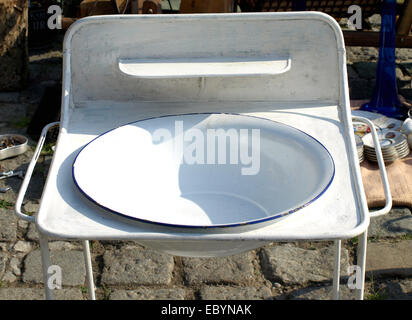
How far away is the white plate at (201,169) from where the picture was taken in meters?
1.69

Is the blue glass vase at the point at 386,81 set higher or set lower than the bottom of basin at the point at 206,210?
lower

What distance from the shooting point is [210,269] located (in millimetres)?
2863

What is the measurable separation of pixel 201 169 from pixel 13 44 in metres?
3.42

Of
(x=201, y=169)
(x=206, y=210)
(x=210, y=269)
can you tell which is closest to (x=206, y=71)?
(x=201, y=169)

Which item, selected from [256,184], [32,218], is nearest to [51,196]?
[32,218]

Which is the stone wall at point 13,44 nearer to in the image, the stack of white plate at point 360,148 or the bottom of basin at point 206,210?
the stack of white plate at point 360,148

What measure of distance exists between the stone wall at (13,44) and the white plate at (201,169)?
10.8 ft

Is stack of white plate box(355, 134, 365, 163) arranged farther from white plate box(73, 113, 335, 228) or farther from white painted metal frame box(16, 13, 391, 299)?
white plate box(73, 113, 335, 228)

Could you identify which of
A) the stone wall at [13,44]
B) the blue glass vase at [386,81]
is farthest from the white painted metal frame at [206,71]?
the stone wall at [13,44]

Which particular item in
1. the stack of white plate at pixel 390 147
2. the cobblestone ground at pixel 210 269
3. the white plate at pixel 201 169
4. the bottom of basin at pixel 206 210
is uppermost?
the white plate at pixel 201 169

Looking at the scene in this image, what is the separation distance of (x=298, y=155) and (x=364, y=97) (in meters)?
3.22

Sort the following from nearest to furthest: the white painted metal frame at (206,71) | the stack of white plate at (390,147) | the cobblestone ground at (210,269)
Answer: the white painted metal frame at (206,71)
the cobblestone ground at (210,269)
the stack of white plate at (390,147)
